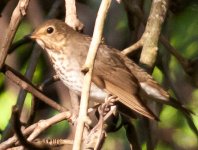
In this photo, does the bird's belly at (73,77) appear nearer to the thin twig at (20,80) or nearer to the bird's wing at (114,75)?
the bird's wing at (114,75)

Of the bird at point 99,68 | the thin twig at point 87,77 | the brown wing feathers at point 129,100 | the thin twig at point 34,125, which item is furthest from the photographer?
the bird at point 99,68

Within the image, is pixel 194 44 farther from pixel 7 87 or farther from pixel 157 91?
pixel 7 87

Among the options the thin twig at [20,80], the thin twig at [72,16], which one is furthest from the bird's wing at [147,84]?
the thin twig at [20,80]

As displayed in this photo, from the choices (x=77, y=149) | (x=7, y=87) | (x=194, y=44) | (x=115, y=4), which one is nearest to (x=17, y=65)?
(x=7, y=87)

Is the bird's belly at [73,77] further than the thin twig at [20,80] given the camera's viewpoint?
Yes

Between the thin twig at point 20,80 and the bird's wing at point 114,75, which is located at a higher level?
the thin twig at point 20,80

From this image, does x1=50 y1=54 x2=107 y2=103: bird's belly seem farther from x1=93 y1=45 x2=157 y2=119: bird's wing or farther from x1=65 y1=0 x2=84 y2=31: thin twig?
x1=65 y1=0 x2=84 y2=31: thin twig

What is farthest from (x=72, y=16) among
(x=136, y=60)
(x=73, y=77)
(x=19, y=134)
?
(x=19, y=134)

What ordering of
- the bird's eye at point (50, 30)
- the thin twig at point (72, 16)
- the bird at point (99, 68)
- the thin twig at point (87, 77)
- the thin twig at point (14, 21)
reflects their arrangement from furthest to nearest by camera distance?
the bird's eye at point (50, 30), the bird at point (99, 68), the thin twig at point (72, 16), the thin twig at point (14, 21), the thin twig at point (87, 77)
